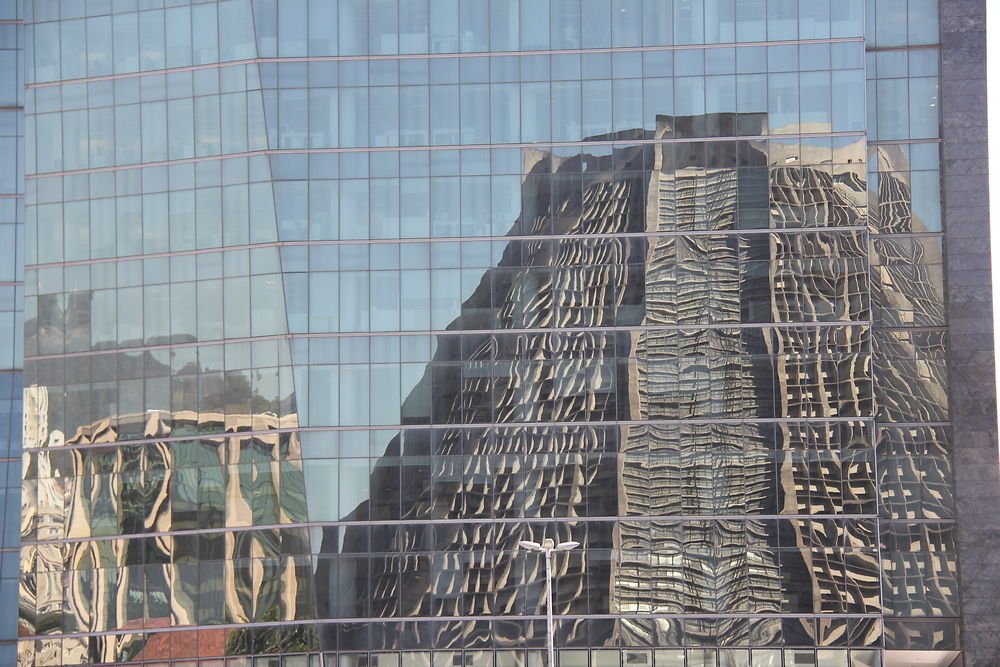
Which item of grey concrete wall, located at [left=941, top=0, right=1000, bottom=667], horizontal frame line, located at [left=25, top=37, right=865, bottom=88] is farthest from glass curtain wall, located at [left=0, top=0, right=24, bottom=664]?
grey concrete wall, located at [left=941, top=0, right=1000, bottom=667]

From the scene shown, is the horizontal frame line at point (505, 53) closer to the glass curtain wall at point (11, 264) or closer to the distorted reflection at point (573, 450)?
the distorted reflection at point (573, 450)

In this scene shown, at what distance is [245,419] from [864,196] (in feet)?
95.9

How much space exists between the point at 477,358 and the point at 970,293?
2373 centimetres

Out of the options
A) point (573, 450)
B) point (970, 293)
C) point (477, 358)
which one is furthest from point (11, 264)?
point (970, 293)

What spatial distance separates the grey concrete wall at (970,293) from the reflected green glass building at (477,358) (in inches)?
10.8

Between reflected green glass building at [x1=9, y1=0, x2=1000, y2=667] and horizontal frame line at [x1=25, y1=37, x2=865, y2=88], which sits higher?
horizontal frame line at [x1=25, y1=37, x2=865, y2=88]

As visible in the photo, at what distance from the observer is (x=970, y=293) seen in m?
62.5

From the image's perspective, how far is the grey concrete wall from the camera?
61.4 meters

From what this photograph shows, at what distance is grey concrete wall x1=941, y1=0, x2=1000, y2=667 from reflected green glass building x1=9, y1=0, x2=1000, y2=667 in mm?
274

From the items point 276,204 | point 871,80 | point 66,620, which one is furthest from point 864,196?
point 66,620

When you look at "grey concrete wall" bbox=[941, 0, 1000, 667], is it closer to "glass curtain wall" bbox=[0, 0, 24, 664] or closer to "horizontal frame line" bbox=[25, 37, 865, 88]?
"horizontal frame line" bbox=[25, 37, 865, 88]

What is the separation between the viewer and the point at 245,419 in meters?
58.9

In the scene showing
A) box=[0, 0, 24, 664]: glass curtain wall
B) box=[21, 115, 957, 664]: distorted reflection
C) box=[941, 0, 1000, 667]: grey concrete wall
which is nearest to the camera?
box=[21, 115, 957, 664]: distorted reflection

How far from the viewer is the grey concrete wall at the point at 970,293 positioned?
61375 millimetres
